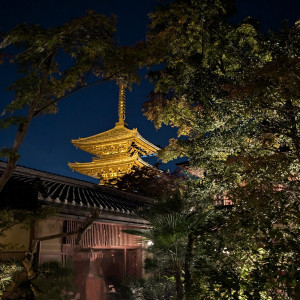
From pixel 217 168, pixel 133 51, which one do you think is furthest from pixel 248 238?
pixel 133 51

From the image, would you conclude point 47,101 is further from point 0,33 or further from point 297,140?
point 297,140

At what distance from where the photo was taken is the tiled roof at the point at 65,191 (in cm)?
714

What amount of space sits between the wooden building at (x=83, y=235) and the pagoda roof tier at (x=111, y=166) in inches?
624

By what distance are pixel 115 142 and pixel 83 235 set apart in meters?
20.5

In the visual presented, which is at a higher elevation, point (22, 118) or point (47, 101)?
point (47, 101)

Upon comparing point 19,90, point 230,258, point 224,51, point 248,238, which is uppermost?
point 224,51

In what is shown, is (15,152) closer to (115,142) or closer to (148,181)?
(148,181)

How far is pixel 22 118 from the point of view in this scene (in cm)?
502

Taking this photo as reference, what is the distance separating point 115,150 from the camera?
2984 cm

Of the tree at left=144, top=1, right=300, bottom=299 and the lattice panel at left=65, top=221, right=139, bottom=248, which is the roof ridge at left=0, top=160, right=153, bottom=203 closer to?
the tree at left=144, top=1, right=300, bottom=299

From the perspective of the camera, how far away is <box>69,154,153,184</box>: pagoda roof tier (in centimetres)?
2817

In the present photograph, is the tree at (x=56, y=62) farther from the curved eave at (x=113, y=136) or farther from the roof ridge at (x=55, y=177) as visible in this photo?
the curved eave at (x=113, y=136)

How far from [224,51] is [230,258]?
658 cm

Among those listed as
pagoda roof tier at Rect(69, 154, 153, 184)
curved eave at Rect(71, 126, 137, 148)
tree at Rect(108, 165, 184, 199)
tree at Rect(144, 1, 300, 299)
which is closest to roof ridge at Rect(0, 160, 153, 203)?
tree at Rect(144, 1, 300, 299)
